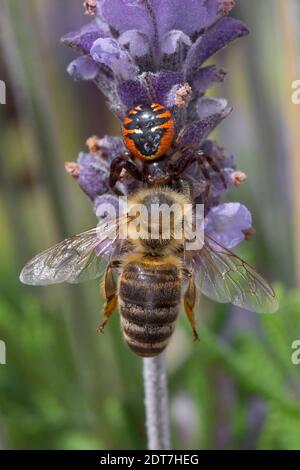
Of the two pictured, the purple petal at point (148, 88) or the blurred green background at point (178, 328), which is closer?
the purple petal at point (148, 88)

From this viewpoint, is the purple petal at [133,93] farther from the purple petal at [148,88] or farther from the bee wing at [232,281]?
the bee wing at [232,281]

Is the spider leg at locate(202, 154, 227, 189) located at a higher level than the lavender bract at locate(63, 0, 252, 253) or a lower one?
lower

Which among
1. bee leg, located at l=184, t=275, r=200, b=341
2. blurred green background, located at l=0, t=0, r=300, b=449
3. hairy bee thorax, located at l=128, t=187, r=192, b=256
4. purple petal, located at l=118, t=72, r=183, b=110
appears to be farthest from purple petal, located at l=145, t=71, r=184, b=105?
blurred green background, located at l=0, t=0, r=300, b=449

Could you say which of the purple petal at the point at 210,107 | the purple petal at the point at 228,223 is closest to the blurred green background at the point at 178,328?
the purple petal at the point at 228,223

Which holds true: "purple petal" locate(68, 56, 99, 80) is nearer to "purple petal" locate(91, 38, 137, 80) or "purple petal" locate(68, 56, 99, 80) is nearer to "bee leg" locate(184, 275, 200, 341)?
"purple petal" locate(91, 38, 137, 80)

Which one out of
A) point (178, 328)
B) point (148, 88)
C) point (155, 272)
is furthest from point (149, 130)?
point (178, 328)
